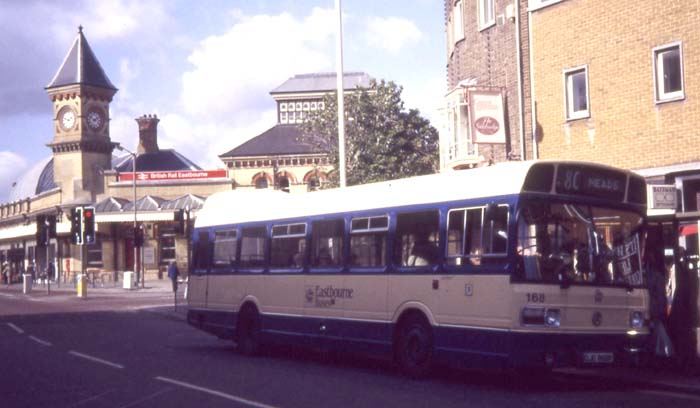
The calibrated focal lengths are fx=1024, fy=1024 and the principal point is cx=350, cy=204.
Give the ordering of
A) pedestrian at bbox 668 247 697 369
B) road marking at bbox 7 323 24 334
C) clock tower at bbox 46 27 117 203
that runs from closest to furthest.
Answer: pedestrian at bbox 668 247 697 369 < road marking at bbox 7 323 24 334 < clock tower at bbox 46 27 117 203

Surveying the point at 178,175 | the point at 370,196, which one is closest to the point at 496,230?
the point at 370,196

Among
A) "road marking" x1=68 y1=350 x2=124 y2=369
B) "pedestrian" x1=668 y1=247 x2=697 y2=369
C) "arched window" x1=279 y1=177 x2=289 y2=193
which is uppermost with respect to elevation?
"arched window" x1=279 y1=177 x2=289 y2=193

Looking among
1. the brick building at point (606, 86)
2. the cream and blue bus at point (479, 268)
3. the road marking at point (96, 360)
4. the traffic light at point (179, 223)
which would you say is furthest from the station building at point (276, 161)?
the cream and blue bus at point (479, 268)

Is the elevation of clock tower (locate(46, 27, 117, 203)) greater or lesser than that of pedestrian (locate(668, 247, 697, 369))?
greater

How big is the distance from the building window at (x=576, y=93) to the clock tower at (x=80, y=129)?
70.0 m

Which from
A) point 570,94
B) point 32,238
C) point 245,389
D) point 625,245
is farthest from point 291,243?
point 32,238

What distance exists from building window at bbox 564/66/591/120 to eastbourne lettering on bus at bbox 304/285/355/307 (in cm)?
865

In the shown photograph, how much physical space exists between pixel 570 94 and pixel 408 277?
10193mm

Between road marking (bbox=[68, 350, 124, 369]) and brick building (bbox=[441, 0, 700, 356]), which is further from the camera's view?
brick building (bbox=[441, 0, 700, 356])

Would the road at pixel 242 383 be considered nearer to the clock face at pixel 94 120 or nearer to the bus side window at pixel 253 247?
the bus side window at pixel 253 247

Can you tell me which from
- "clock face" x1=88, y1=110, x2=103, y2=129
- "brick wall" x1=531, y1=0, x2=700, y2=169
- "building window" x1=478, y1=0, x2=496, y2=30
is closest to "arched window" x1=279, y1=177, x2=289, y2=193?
"clock face" x1=88, y1=110, x2=103, y2=129

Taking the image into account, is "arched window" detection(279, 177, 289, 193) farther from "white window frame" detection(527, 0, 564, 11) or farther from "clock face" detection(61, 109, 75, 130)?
"white window frame" detection(527, 0, 564, 11)

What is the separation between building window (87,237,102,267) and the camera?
82312mm

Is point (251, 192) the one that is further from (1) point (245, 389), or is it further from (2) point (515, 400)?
(2) point (515, 400)
